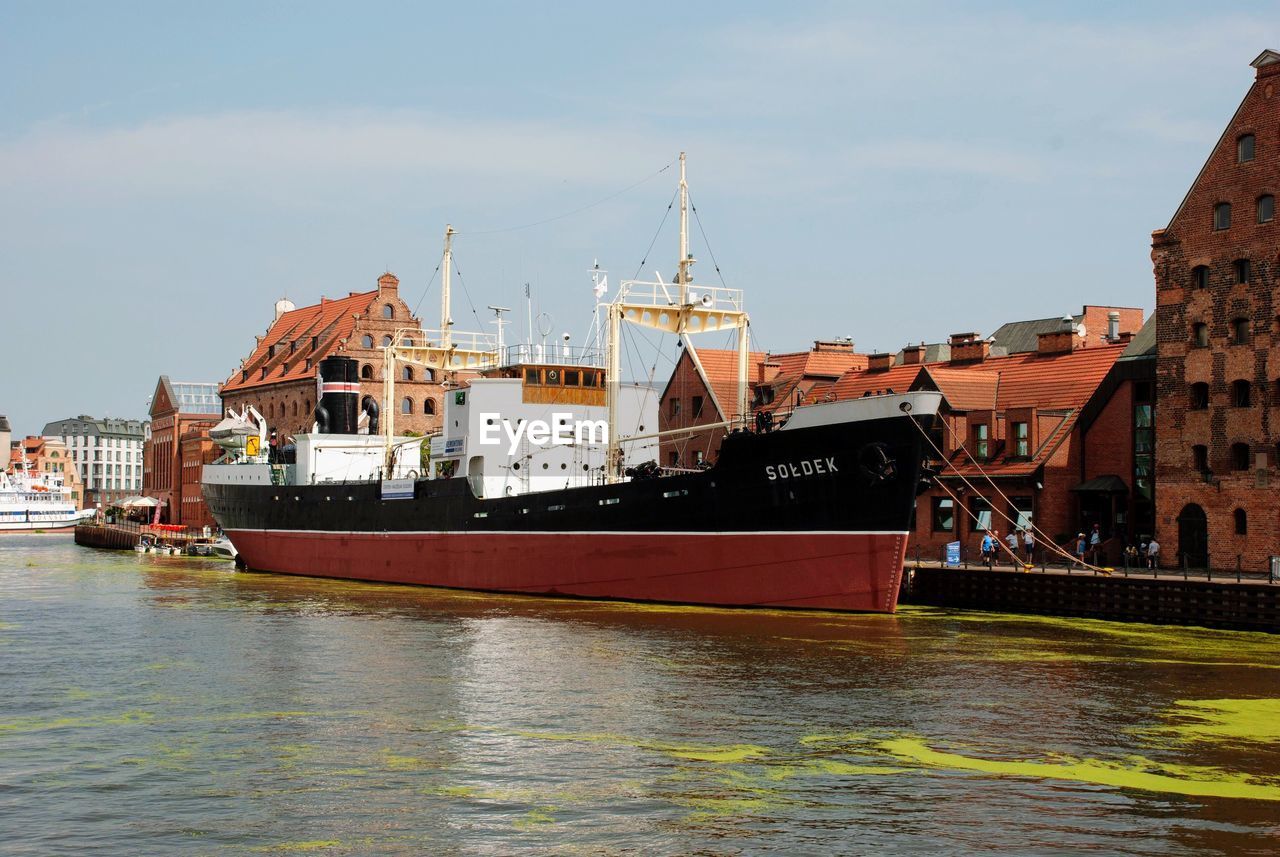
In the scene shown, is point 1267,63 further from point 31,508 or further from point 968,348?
point 31,508

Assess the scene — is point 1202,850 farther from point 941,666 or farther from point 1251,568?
point 1251,568

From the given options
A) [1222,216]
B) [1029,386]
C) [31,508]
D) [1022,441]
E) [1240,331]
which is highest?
[1222,216]

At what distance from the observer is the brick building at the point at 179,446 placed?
107250 millimetres

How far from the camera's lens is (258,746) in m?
19.7

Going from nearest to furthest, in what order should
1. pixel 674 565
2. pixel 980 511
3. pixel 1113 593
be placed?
pixel 1113 593
pixel 674 565
pixel 980 511

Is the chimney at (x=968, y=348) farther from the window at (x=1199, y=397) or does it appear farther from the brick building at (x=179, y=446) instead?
the brick building at (x=179, y=446)

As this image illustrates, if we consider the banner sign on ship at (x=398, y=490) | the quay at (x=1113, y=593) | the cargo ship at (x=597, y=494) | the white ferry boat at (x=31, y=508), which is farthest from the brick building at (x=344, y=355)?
the quay at (x=1113, y=593)

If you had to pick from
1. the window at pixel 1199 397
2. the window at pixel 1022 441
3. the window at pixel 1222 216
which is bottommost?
the window at pixel 1022 441

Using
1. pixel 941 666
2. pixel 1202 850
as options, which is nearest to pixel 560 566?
pixel 941 666

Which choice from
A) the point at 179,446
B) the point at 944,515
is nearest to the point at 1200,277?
the point at 944,515

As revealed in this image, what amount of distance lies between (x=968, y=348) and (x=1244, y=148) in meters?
15.7

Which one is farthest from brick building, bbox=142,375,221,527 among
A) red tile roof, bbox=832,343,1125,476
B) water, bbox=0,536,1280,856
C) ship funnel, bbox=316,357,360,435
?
water, bbox=0,536,1280,856

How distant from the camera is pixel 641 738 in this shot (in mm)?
20172

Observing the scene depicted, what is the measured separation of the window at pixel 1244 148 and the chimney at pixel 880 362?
1895 centimetres
